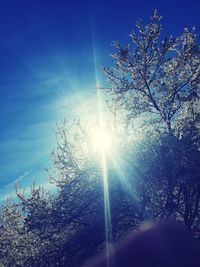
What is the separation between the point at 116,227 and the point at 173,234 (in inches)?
158

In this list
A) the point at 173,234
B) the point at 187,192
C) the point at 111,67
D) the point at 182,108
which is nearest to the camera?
the point at 173,234

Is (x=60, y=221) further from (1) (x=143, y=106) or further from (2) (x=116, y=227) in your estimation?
(1) (x=143, y=106)

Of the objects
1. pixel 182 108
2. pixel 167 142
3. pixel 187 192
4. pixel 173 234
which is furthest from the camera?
pixel 182 108

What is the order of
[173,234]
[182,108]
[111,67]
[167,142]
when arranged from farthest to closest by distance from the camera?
[111,67] < [182,108] < [167,142] < [173,234]

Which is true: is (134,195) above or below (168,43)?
below

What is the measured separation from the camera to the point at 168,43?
21.7 metres

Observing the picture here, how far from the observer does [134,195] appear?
1755 centimetres

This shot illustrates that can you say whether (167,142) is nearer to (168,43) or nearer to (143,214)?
(143,214)

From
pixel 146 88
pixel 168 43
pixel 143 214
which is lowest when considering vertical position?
pixel 143 214

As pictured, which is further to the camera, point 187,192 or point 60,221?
point 187,192

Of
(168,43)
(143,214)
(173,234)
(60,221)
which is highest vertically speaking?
(168,43)

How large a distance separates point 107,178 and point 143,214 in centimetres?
205

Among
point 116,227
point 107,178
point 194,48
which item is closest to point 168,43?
point 194,48

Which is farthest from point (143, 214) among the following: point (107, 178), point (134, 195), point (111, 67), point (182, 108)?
point (111, 67)
